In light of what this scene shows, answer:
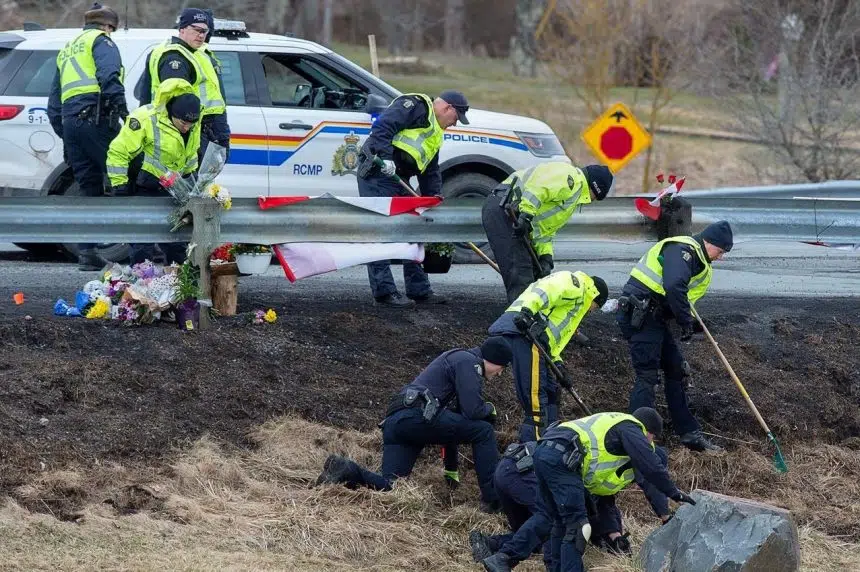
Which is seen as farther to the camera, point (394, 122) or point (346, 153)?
point (346, 153)

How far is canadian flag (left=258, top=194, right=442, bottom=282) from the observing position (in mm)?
8656

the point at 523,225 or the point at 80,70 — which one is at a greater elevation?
the point at 80,70

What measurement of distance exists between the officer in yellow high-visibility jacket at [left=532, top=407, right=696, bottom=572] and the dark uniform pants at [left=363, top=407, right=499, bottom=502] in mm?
740

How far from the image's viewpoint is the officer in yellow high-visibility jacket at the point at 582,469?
6418 millimetres

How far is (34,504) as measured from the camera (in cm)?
635

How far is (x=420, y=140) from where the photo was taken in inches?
367

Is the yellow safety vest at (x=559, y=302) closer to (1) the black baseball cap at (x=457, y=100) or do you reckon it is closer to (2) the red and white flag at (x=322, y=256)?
(2) the red and white flag at (x=322, y=256)

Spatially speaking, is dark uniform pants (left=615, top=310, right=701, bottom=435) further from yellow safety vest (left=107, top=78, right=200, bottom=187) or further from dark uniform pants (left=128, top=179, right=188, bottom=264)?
yellow safety vest (left=107, top=78, right=200, bottom=187)

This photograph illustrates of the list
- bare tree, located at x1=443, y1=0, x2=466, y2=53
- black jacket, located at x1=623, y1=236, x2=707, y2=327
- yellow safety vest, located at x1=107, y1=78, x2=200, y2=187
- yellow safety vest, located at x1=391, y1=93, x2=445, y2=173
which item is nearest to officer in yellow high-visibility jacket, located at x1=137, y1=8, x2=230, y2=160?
yellow safety vest, located at x1=107, y1=78, x2=200, y2=187

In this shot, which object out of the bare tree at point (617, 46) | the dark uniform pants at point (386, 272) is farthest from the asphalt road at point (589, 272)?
the bare tree at point (617, 46)

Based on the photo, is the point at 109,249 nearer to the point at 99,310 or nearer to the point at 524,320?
the point at 99,310

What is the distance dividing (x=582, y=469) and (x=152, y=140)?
401cm

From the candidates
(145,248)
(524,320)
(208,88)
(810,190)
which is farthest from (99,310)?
(810,190)

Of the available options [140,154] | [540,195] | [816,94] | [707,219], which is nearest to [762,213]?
[707,219]
